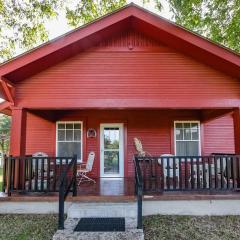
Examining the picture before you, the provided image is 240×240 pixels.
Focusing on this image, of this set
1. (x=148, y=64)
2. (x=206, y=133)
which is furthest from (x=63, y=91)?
(x=206, y=133)

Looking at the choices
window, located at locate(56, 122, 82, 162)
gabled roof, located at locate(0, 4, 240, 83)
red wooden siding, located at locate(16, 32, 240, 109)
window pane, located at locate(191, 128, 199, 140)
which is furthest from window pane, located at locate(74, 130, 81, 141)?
window pane, located at locate(191, 128, 199, 140)

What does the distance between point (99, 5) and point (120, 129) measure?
16.4 feet

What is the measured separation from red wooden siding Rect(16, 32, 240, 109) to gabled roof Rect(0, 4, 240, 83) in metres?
0.18

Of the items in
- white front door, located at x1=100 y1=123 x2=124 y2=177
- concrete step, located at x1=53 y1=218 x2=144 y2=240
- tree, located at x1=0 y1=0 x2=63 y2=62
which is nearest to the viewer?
concrete step, located at x1=53 y1=218 x2=144 y2=240

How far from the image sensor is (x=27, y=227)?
190 inches

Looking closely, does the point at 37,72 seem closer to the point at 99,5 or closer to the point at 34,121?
the point at 34,121

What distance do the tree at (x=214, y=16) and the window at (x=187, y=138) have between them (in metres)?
4.65

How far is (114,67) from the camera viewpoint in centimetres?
645

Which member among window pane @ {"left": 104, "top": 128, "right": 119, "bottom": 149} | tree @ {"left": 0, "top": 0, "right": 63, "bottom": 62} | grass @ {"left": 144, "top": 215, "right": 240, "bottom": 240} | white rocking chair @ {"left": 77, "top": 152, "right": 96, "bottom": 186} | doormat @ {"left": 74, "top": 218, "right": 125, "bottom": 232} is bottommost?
grass @ {"left": 144, "top": 215, "right": 240, "bottom": 240}

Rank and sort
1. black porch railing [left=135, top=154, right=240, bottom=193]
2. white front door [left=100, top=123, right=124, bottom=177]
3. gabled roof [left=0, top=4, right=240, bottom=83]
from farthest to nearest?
white front door [left=100, top=123, right=124, bottom=177] < gabled roof [left=0, top=4, right=240, bottom=83] < black porch railing [left=135, top=154, right=240, bottom=193]

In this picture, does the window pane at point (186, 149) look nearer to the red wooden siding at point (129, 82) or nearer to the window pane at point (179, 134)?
the window pane at point (179, 134)

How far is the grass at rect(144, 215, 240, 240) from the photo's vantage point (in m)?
4.43

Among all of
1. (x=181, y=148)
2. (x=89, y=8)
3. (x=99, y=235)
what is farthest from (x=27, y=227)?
(x=89, y=8)

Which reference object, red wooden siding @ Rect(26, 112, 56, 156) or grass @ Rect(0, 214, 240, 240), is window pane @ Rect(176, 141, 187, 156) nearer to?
grass @ Rect(0, 214, 240, 240)
